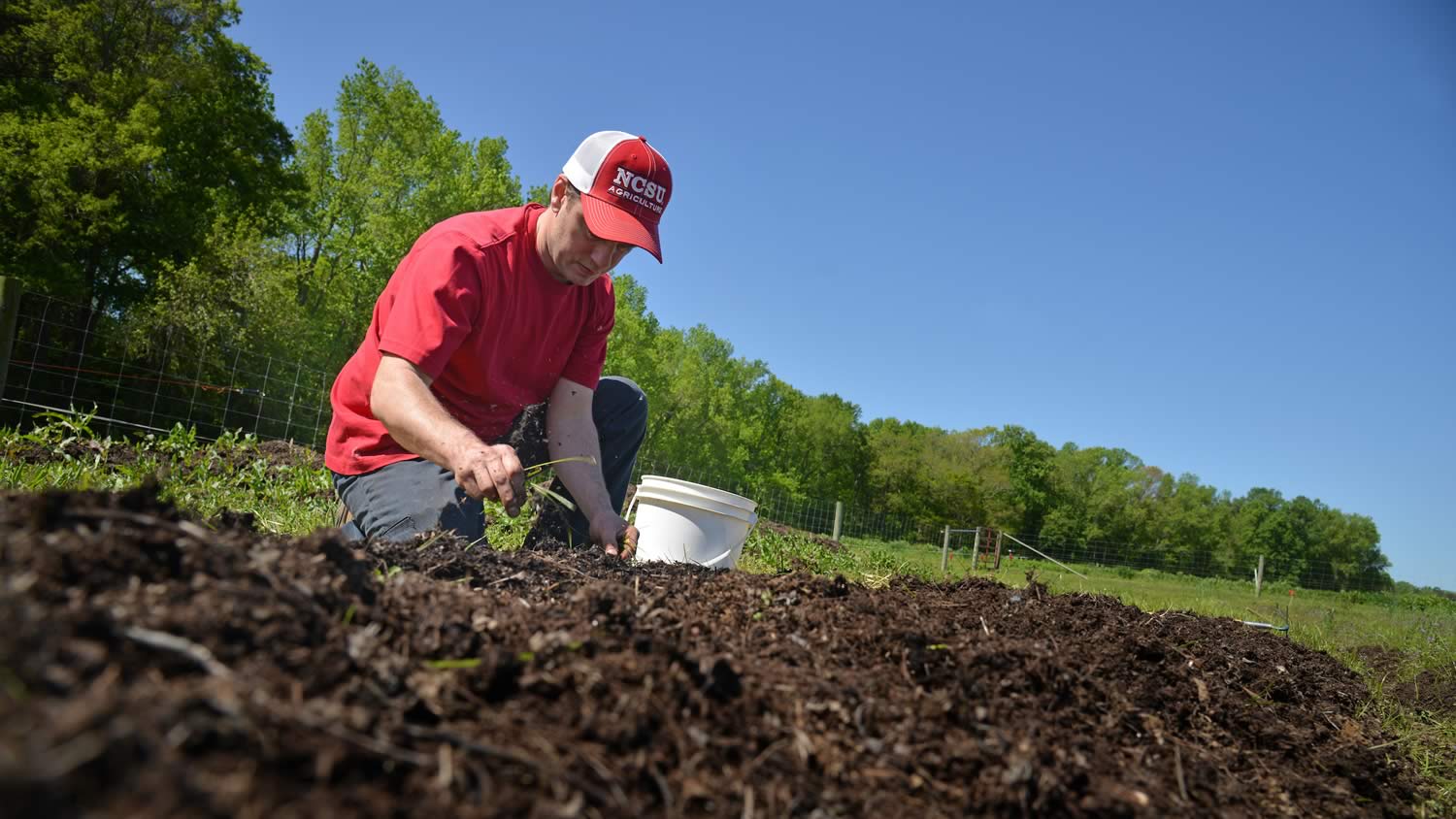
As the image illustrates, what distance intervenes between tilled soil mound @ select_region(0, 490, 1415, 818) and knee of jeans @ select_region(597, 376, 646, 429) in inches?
73.7

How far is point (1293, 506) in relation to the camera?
64375 mm

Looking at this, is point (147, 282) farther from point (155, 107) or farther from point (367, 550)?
point (367, 550)

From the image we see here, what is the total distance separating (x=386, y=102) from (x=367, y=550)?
85.2 ft

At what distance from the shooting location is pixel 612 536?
3453 millimetres

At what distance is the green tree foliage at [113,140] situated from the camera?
664 inches

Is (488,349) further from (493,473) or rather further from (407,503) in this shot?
(493,473)

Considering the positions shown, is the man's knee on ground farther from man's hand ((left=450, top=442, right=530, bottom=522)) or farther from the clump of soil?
the clump of soil

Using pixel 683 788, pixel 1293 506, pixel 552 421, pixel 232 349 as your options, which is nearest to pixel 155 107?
pixel 232 349

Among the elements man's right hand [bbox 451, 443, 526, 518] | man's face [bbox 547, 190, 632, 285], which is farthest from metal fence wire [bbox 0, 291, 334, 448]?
man's right hand [bbox 451, 443, 526, 518]

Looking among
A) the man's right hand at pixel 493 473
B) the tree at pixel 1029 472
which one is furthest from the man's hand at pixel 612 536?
the tree at pixel 1029 472

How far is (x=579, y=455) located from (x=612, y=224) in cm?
117

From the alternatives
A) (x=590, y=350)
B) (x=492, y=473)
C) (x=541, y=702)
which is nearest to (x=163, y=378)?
(x=590, y=350)

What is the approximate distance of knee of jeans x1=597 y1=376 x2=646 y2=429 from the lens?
422 centimetres

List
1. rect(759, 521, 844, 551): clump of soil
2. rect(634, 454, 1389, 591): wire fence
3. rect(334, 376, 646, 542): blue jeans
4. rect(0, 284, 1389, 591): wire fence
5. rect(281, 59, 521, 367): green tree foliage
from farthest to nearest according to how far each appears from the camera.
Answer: rect(634, 454, 1389, 591): wire fence
rect(281, 59, 521, 367): green tree foliage
rect(0, 284, 1389, 591): wire fence
rect(759, 521, 844, 551): clump of soil
rect(334, 376, 646, 542): blue jeans
